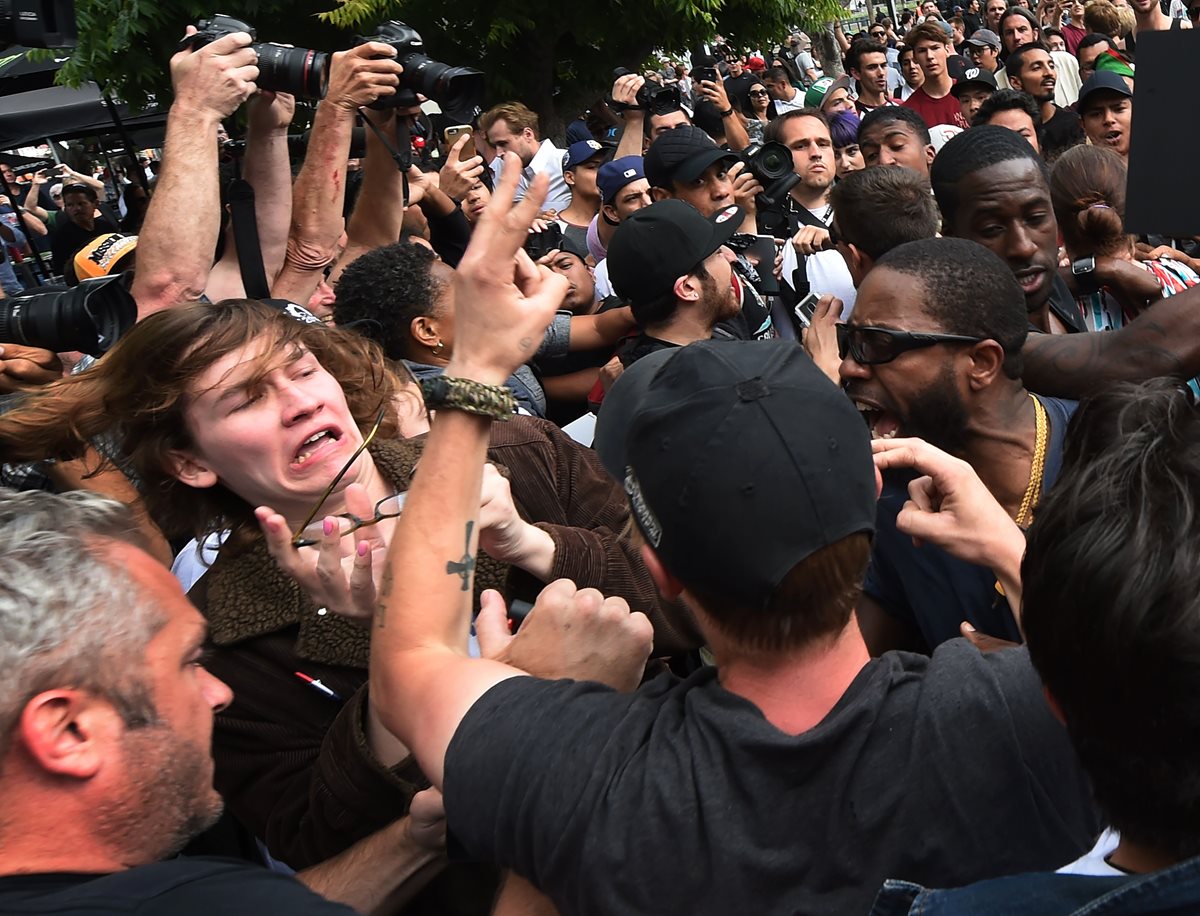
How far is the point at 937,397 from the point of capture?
2434mm

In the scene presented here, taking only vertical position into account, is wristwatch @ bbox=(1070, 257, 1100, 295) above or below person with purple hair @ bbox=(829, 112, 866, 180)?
above

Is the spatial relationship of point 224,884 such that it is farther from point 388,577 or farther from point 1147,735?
point 1147,735

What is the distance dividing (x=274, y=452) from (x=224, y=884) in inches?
43.8

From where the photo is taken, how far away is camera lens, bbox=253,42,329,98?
374 cm

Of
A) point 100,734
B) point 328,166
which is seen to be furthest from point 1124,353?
point 328,166

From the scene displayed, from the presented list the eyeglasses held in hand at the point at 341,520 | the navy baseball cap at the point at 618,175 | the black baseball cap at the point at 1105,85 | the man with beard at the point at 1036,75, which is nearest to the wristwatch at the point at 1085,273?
the eyeglasses held in hand at the point at 341,520

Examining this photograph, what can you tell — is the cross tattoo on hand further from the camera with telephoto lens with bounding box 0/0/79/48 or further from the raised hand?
the camera with telephoto lens with bounding box 0/0/79/48

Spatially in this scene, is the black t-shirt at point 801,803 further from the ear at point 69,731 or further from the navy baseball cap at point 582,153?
the navy baseball cap at point 582,153

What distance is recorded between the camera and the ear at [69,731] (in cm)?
134

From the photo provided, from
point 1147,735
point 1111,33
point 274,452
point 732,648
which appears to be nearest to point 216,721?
point 274,452

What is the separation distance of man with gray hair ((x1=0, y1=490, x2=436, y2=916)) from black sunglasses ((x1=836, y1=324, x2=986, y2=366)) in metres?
1.53

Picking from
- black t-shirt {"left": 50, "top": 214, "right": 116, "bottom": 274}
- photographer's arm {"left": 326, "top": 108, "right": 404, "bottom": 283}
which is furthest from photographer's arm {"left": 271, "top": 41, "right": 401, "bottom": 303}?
black t-shirt {"left": 50, "top": 214, "right": 116, "bottom": 274}

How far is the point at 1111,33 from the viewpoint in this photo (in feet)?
32.9

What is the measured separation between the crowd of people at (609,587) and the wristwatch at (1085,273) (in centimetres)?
1
